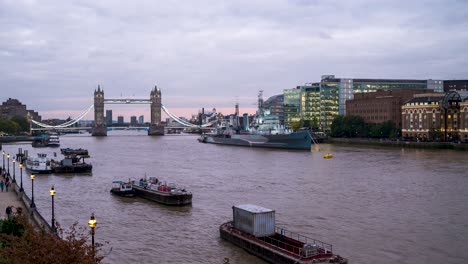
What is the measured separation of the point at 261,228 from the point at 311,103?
150842 mm

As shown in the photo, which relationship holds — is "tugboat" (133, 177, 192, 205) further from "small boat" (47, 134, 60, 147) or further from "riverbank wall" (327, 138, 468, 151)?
"small boat" (47, 134, 60, 147)

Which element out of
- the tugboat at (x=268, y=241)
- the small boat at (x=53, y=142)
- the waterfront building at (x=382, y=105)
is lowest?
the tugboat at (x=268, y=241)

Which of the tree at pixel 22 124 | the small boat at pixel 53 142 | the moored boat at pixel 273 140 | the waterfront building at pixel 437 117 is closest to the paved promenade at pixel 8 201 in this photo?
the moored boat at pixel 273 140

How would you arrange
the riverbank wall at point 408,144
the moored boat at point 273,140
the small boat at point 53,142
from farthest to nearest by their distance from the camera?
the small boat at point 53,142 < the moored boat at point 273,140 < the riverbank wall at point 408,144

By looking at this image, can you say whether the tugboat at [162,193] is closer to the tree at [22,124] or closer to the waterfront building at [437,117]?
the waterfront building at [437,117]

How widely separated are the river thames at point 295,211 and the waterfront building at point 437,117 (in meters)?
48.0

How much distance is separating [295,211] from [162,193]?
28.0 ft

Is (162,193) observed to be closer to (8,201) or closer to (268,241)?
(8,201)

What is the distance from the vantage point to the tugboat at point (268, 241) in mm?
17234

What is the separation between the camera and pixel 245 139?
105688 mm

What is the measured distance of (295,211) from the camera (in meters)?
28.6

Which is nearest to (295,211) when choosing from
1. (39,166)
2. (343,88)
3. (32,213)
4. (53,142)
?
(32,213)

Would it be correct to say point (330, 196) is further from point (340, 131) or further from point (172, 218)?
point (340, 131)

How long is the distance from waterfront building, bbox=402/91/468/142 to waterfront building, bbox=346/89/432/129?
11094mm
